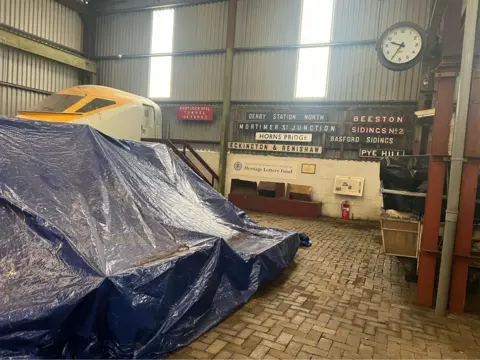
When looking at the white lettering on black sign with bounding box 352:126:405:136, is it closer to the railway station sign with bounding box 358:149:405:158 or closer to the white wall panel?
the railway station sign with bounding box 358:149:405:158

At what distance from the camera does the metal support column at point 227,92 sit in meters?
9.86

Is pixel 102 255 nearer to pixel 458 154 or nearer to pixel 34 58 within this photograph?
pixel 458 154

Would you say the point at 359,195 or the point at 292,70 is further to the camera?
the point at 292,70

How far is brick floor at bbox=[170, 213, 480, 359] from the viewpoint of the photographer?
93.9 inches

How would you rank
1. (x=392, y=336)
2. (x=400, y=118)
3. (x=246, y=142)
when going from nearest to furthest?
(x=392, y=336) → (x=400, y=118) → (x=246, y=142)

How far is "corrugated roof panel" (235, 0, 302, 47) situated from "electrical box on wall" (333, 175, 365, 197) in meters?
4.04

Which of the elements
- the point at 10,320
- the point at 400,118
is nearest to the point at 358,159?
the point at 400,118

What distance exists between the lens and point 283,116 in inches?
371

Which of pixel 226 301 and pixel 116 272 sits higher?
pixel 116 272

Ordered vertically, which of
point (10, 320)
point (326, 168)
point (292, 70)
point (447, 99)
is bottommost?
point (10, 320)

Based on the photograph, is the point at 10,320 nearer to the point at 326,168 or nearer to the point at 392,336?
the point at 392,336

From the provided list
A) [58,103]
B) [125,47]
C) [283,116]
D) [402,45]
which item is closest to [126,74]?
[125,47]

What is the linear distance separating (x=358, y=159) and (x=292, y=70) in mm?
3089

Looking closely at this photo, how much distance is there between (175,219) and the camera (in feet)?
10.4
